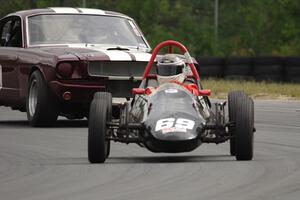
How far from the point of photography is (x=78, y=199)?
876cm

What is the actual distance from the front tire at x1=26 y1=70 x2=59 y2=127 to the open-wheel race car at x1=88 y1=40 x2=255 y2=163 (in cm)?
426

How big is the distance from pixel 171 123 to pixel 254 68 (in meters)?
24.5

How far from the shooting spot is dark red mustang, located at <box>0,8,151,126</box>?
53.5ft

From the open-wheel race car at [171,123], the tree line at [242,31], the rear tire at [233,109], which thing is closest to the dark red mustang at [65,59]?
the open-wheel race car at [171,123]

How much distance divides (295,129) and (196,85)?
414cm

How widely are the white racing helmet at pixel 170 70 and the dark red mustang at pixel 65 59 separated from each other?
146 inches

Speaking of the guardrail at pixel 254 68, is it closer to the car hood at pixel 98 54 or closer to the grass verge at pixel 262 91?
the grass verge at pixel 262 91

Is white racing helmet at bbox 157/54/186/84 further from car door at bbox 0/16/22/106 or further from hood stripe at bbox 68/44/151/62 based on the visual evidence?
car door at bbox 0/16/22/106

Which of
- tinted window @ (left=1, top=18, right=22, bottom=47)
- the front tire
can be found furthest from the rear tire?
tinted window @ (left=1, top=18, right=22, bottom=47)

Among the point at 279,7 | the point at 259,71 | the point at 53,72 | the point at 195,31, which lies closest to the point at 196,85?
the point at 53,72

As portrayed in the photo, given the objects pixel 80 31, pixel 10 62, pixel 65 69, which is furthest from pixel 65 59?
pixel 10 62

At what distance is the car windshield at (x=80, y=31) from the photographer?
1761 cm

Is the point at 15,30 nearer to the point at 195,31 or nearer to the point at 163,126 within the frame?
the point at 163,126

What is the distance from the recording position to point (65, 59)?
1625 centimetres
